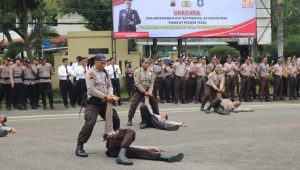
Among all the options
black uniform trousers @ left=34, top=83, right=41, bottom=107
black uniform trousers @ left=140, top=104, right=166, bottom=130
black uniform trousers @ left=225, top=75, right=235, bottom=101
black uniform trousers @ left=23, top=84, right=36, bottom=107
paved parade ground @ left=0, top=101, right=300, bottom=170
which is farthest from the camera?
black uniform trousers @ left=225, top=75, right=235, bottom=101

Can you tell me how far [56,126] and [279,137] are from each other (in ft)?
19.4

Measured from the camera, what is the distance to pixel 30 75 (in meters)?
20.5

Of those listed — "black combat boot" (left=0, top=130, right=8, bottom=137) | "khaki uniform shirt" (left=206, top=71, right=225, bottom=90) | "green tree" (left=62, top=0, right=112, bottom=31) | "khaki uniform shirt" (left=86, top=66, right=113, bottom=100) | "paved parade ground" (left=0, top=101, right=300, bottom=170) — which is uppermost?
"green tree" (left=62, top=0, right=112, bottom=31)

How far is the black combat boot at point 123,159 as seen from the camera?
9.12 metres

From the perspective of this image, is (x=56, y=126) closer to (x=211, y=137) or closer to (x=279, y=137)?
(x=211, y=137)

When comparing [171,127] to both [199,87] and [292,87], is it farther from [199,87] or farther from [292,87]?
[292,87]

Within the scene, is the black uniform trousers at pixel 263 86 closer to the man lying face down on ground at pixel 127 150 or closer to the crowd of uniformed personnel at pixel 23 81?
the crowd of uniformed personnel at pixel 23 81

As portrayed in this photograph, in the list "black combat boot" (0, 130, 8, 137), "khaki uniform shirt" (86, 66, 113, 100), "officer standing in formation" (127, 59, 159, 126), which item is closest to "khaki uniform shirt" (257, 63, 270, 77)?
"officer standing in formation" (127, 59, 159, 126)

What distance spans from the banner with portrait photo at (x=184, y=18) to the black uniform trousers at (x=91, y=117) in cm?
1572

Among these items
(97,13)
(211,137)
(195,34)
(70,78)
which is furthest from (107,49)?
(97,13)

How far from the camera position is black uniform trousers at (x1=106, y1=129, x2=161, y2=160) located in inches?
370

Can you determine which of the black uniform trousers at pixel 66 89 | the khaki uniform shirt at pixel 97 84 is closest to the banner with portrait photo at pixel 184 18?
the black uniform trousers at pixel 66 89

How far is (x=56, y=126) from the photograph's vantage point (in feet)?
48.5

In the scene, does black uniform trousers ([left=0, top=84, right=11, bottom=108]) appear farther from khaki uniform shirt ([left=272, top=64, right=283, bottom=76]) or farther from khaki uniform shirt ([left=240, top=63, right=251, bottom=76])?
khaki uniform shirt ([left=272, top=64, right=283, bottom=76])
